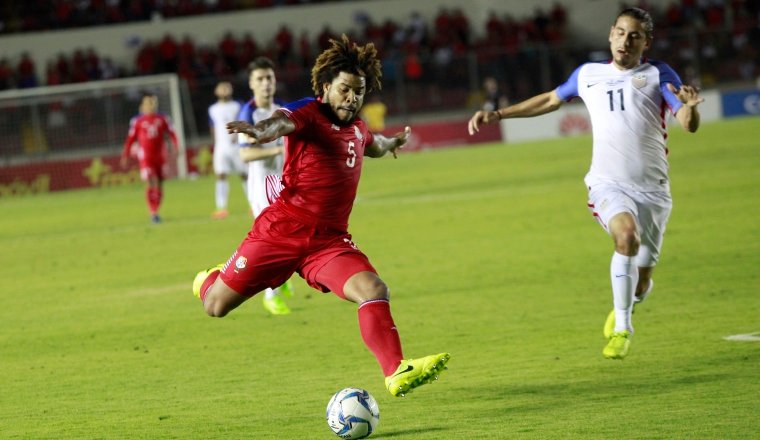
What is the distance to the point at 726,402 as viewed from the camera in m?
6.95

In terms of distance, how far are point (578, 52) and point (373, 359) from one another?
1211 inches

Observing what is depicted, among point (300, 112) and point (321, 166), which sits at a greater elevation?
point (300, 112)

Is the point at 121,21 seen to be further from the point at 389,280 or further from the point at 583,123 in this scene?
the point at 389,280

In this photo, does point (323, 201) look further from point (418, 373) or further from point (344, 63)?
point (418, 373)

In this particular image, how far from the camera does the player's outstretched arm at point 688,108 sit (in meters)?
7.92

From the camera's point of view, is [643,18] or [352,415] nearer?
[352,415]

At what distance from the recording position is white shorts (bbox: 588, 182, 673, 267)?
27.8 ft

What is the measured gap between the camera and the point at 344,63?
23.1 ft

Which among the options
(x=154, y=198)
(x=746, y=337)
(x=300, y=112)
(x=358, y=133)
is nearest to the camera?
(x=300, y=112)

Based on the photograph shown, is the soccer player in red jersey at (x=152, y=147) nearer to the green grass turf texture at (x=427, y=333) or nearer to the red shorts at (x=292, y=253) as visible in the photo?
the green grass turf texture at (x=427, y=333)

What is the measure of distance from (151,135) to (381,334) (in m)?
15.9

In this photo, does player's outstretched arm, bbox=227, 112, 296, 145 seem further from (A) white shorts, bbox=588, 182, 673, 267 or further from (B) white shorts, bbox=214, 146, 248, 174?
(B) white shorts, bbox=214, 146, 248, 174

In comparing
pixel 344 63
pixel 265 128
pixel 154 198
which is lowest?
pixel 154 198

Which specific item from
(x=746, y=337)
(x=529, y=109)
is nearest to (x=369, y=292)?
(x=529, y=109)
